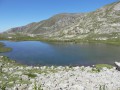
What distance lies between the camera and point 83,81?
3025cm

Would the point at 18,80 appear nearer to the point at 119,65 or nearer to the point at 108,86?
the point at 108,86

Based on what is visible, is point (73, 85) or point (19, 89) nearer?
point (19, 89)

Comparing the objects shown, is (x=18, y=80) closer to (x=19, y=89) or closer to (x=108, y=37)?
(x=19, y=89)

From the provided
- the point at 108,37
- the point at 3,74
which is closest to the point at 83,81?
the point at 3,74

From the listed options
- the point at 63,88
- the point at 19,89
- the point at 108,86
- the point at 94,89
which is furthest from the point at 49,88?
the point at 108,86

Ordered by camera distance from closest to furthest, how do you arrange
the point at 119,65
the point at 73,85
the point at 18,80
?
the point at 73,85 → the point at 18,80 → the point at 119,65

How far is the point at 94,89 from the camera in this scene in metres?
26.2

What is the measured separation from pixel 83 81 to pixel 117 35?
16247cm

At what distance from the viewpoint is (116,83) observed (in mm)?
30000

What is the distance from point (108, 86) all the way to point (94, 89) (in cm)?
260

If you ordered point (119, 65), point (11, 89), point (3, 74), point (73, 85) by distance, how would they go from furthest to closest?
point (119, 65)
point (3, 74)
point (73, 85)
point (11, 89)

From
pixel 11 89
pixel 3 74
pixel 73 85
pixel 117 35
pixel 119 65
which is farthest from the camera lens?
pixel 117 35

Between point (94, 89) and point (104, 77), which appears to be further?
point (104, 77)

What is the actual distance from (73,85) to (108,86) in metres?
4.34
